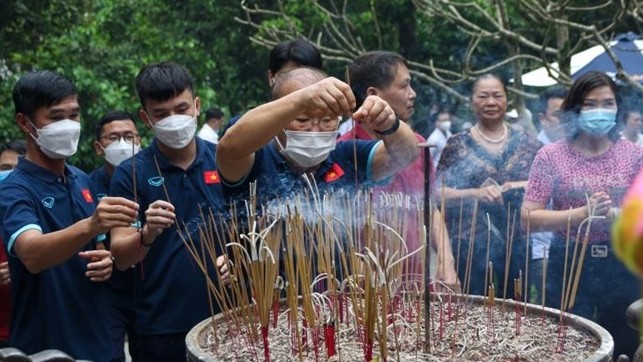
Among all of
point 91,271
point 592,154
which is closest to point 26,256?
point 91,271

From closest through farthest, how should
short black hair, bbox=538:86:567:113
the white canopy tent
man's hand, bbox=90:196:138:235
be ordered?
man's hand, bbox=90:196:138:235 → short black hair, bbox=538:86:567:113 → the white canopy tent

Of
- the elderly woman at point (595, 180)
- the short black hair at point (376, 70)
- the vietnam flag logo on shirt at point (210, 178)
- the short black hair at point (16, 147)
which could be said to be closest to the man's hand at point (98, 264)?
the vietnam flag logo on shirt at point (210, 178)

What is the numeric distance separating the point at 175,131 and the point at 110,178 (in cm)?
107

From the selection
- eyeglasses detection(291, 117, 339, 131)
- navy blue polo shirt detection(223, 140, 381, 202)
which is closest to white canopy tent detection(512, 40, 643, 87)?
navy blue polo shirt detection(223, 140, 381, 202)

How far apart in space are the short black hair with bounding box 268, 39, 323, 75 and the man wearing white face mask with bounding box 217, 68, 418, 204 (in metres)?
0.85

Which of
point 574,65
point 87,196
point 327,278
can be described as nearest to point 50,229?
point 87,196

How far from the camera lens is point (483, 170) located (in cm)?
415

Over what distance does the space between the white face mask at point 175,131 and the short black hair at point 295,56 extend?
89 centimetres

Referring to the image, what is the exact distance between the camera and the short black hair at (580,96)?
3885 millimetres

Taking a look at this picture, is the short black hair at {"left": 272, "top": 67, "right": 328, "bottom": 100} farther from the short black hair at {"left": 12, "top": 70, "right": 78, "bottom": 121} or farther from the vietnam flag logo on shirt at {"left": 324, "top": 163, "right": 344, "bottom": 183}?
the short black hair at {"left": 12, "top": 70, "right": 78, "bottom": 121}

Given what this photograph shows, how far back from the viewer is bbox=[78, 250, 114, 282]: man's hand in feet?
9.77

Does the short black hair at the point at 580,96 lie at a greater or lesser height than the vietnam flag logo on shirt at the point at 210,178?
greater

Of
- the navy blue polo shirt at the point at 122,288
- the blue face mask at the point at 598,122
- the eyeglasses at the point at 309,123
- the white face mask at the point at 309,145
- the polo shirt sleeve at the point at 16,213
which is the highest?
the eyeglasses at the point at 309,123

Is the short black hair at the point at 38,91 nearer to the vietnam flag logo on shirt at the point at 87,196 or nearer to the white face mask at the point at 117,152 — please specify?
the vietnam flag logo on shirt at the point at 87,196
